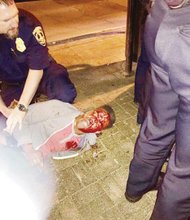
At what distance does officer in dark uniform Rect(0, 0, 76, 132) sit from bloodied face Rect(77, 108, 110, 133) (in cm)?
54

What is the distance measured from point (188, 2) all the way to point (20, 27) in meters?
1.58

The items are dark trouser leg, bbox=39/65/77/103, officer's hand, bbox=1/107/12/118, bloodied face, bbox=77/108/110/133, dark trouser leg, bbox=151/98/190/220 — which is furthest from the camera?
dark trouser leg, bbox=39/65/77/103

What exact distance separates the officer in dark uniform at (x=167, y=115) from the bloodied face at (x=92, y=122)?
45cm

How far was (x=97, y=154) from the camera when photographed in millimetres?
2408

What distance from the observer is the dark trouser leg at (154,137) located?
1432 millimetres

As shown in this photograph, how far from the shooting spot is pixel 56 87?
2832 mm

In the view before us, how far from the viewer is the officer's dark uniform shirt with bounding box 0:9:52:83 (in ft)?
7.62

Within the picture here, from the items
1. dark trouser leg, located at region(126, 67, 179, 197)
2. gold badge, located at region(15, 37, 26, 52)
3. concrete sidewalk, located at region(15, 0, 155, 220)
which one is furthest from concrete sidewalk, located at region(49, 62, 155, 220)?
gold badge, located at region(15, 37, 26, 52)

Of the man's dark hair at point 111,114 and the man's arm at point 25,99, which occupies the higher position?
the man's arm at point 25,99

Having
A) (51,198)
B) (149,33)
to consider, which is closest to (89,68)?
(51,198)

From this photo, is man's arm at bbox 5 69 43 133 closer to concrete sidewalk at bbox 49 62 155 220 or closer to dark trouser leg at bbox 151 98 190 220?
concrete sidewalk at bbox 49 62 155 220

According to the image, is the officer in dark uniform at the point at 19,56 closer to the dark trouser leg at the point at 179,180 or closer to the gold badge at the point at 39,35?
the gold badge at the point at 39,35

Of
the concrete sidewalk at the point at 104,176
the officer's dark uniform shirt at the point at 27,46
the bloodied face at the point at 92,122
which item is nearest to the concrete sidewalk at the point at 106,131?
the concrete sidewalk at the point at 104,176

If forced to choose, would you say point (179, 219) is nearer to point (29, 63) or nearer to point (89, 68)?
point (29, 63)
